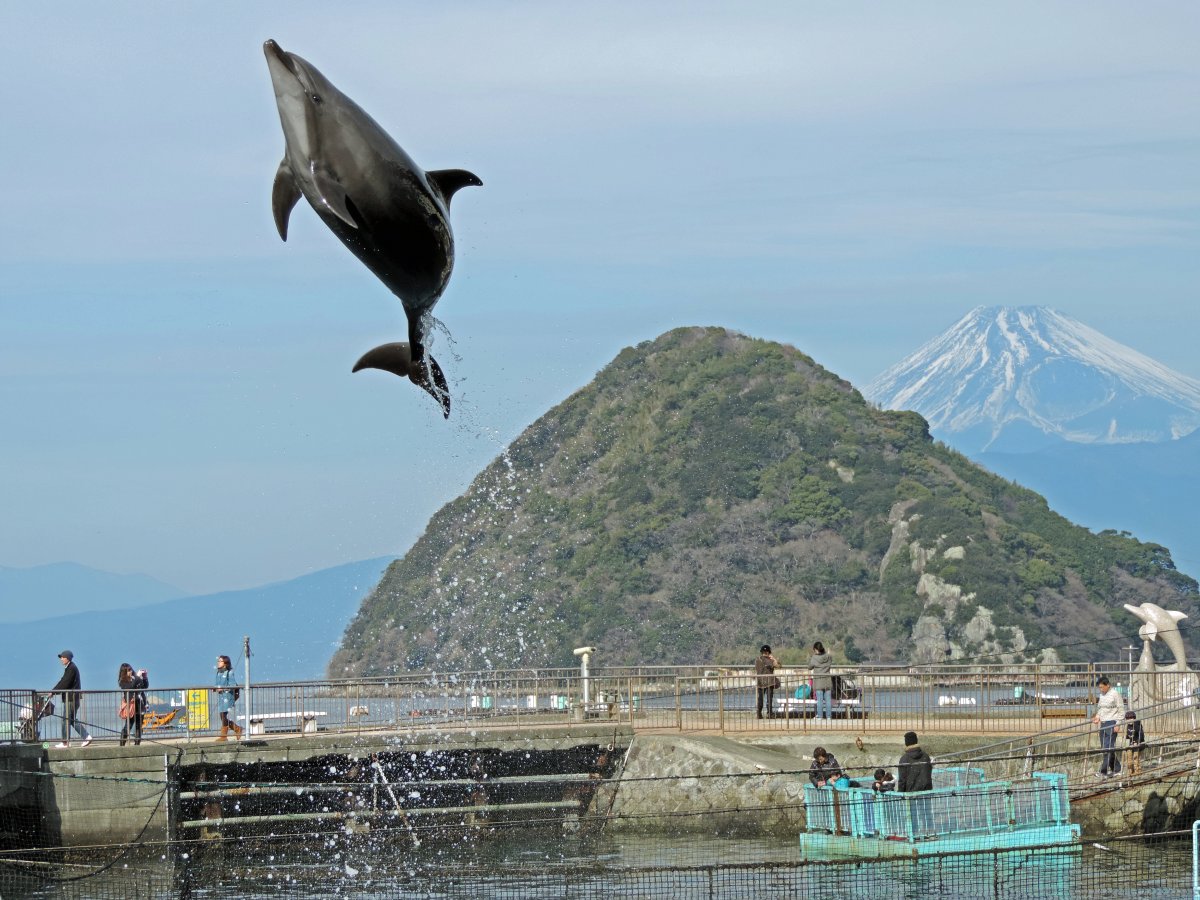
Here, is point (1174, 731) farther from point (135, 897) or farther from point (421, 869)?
point (135, 897)

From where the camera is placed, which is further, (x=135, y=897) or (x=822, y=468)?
(x=822, y=468)

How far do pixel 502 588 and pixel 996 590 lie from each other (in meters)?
49.3

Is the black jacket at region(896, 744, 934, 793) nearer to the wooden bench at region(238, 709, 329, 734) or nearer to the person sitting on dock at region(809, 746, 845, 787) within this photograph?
the person sitting on dock at region(809, 746, 845, 787)

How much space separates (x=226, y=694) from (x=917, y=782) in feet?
52.8

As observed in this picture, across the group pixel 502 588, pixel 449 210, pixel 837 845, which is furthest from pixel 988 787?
pixel 502 588

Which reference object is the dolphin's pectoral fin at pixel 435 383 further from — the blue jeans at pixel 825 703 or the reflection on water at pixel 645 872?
the blue jeans at pixel 825 703

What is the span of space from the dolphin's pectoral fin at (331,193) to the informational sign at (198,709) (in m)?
24.9

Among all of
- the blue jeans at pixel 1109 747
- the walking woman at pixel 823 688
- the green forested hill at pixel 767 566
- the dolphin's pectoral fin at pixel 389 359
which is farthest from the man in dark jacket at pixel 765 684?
the green forested hill at pixel 767 566

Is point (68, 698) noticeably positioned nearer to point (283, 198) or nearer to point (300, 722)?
point (300, 722)

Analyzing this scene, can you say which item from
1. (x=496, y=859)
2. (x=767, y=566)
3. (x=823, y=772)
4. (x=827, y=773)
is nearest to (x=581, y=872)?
(x=496, y=859)

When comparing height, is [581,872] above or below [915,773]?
below

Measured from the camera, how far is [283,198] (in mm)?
17266

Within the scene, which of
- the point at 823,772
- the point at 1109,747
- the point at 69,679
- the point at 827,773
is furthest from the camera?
the point at 69,679

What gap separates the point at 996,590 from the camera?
165750mm
